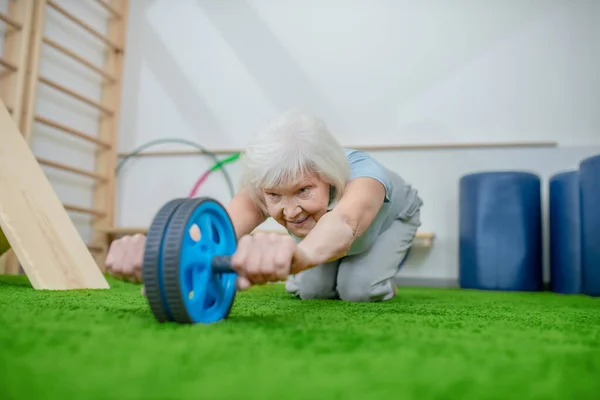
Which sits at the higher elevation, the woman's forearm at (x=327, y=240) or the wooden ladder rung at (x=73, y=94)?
the wooden ladder rung at (x=73, y=94)

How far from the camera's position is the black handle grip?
3.07ft

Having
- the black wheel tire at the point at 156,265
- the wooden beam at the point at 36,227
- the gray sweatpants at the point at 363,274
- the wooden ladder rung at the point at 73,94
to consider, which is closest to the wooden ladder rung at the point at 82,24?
the wooden ladder rung at the point at 73,94

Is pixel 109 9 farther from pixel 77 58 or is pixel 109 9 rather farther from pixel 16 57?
pixel 16 57

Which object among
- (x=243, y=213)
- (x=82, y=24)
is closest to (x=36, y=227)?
(x=243, y=213)

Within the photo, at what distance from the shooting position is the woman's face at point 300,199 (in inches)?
54.1

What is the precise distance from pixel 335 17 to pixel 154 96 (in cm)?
153

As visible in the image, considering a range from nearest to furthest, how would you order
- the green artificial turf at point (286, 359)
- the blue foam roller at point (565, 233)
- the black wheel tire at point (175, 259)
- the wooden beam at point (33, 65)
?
the green artificial turf at point (286, 359) → the black wheel tire at point (175, 259) → the blue foam roller at point (565, 233) → the wooden beam at point (33, 65)

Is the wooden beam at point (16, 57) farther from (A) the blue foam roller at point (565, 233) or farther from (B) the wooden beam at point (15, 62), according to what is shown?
(A) the blue foam roller at point (565, 233)

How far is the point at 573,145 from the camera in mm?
3453

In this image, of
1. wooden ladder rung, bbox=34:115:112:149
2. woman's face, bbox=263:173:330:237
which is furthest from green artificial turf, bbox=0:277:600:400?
wooden ladder rung, bbox=34:115:112:149

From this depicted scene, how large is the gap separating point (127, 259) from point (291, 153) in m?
0.51

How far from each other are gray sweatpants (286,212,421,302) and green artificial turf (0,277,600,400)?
31.3 inches

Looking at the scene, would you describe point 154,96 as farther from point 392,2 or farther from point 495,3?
point 495,3

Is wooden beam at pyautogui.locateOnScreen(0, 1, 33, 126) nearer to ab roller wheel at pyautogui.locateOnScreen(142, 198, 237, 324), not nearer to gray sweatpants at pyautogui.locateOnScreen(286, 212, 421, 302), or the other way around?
gray sweatpants at pyautogui.locateOnScreen(286, 212, 421, 302)
